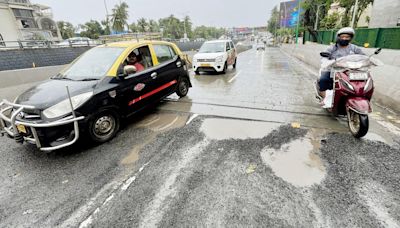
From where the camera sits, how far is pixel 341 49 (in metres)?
4.36

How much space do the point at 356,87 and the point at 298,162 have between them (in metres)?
1.83

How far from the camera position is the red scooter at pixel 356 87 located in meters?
3.45

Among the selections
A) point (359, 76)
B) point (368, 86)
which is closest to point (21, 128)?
point (359, 76)

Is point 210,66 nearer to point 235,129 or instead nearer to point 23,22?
point 235,129

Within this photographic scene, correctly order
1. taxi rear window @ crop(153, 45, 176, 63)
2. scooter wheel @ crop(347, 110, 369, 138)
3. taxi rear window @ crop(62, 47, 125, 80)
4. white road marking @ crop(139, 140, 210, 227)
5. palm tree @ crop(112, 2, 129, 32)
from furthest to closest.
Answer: palm tree @ crop(112, 2, 129, 32), taxi rear window @ crop(153, 45, 176, 63), taxi rear window @ crop(62, 47, 125, 80), scooter wheel @ crop(347, 110, 369, 138), white road marking @ crop(139, 140, 210, 227)

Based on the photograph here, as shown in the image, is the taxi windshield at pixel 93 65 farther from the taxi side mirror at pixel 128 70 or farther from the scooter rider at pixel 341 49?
the scooter rider at pixel 341 49

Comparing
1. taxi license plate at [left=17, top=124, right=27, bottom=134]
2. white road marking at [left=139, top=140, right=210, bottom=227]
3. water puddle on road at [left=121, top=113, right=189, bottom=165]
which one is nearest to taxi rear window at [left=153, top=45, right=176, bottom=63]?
water puddle on road at [left=121, top=113, right=189, bottom=165]

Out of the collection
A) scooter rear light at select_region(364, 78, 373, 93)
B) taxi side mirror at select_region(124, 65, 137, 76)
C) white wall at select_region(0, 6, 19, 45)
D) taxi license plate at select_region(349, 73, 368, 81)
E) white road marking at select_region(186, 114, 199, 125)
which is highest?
white wall at select_region(0, 6, 19, 45)

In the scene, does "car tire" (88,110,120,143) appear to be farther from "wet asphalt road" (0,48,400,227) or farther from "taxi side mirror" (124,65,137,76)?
"taxi side mirror" (124,65,137,76)

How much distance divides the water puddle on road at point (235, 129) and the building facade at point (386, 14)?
1735 centimetres

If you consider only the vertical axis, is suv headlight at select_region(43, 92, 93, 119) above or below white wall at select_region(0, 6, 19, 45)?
below

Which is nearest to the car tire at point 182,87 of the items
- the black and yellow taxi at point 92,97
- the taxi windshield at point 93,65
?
the black and yellow taxi at point 92,97

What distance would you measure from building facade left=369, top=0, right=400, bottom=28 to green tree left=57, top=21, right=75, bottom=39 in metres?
67.1

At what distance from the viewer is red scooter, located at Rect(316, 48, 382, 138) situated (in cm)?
345
